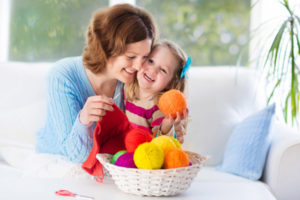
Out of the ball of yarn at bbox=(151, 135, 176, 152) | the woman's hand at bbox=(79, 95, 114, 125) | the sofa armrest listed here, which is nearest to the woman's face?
the woman's hand at bbox=(79, 95, 114, 125)

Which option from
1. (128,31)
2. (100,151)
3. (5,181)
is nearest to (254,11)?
(128,31)

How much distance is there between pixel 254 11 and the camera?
2.75 metres

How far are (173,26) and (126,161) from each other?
1.88 metres

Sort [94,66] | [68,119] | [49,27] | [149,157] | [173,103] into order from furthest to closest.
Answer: [49,27], [94,66], [68,119], [173,103], [149,157]

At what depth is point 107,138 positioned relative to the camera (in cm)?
135


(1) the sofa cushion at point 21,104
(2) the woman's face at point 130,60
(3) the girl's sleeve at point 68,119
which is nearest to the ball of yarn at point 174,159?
(3) the girl's sleeve at point 68,119

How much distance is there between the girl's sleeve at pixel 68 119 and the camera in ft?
4.47

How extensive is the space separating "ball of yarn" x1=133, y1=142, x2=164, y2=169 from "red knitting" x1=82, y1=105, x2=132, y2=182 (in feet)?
0.75

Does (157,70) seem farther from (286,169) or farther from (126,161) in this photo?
(286,169)

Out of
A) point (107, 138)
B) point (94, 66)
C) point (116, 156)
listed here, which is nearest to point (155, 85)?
point (94, 66)

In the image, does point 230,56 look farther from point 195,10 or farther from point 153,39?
→ point 153,39

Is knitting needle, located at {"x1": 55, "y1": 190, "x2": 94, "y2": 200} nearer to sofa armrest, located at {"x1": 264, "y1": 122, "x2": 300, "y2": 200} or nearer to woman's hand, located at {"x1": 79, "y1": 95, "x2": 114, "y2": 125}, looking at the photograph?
woman's hand, located at {"x1": 79, "y1": 95, "x2": 114, "y2": 125}

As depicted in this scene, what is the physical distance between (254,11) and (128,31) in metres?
1.60

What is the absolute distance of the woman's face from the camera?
59.1 inches
